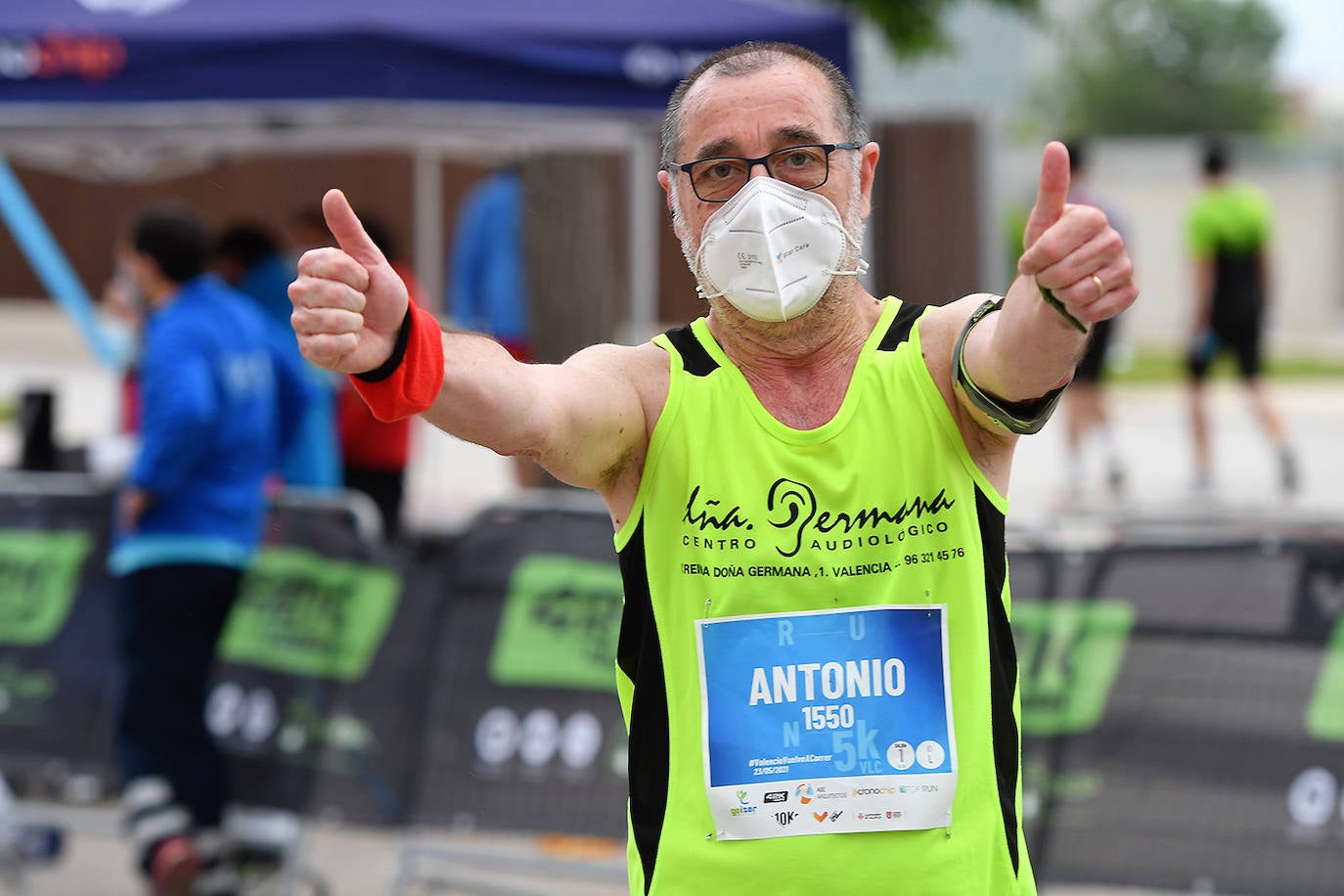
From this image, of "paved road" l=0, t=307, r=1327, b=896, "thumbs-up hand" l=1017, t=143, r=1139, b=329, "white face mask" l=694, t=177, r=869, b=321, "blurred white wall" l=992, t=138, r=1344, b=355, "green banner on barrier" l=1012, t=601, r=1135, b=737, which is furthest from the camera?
"blurred white wall" l=992, t=138, r=1344, b=355

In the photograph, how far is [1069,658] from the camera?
508 centimetres

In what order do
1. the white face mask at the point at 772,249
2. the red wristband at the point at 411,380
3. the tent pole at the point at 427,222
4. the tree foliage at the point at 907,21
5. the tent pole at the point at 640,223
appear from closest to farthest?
the red wristband at the point at 411,380, the white face mask at the point at 772,249, the tent pole at the point at 640,223, the tree foliage at the point at 907,21, the tent pole at the point at 427,222

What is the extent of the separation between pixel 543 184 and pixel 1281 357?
67.6 feet

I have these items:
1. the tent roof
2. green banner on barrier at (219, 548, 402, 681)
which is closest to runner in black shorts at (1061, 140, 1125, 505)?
the tent roof

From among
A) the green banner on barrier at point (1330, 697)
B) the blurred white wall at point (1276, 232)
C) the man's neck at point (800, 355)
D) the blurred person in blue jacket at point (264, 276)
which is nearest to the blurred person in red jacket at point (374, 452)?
the blurred person in blue jacket at point (264, 276)

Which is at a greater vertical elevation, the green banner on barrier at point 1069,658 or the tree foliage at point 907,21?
the tree foliage at point 907,21

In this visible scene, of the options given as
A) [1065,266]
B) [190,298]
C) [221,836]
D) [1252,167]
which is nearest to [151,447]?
[190,298]

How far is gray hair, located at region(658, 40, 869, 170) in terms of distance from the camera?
2570 millimetres

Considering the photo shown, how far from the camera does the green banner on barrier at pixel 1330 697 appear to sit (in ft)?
16.0

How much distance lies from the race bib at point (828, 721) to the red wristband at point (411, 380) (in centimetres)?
53

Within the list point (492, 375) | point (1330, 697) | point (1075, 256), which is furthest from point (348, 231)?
point (1330, 697)

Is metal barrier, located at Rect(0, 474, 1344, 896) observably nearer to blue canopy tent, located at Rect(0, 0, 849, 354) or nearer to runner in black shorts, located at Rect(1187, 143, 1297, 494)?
blue canopy tent, located at Rect(0, 0, 849, 354)

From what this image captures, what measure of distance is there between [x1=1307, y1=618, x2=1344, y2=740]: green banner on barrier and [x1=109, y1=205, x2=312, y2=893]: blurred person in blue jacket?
338 cm

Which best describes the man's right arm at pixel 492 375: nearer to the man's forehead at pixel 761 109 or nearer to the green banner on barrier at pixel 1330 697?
the man's forehead at pixel 761 109
